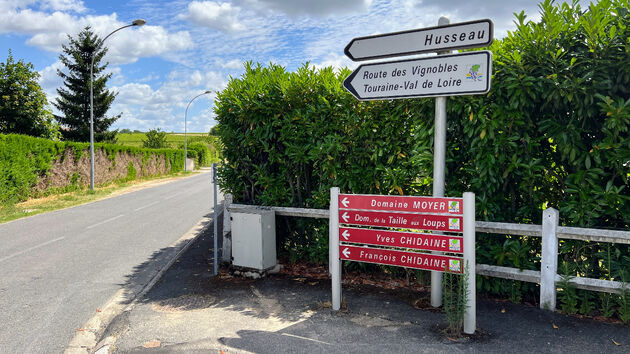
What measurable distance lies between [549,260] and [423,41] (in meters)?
2.61

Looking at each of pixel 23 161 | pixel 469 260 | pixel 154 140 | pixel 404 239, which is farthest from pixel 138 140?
pixel 469 260

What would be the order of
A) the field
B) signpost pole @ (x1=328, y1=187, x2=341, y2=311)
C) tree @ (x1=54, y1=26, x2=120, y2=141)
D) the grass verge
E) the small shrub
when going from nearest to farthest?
the small shrub < signpost pole @ (x1=328, y1=187, x2=341, y2=311) < the grass verge < tree @ (x1=54, y1=26, x2=120, y2=141) < the field

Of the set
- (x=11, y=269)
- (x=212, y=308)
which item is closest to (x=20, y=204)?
(x=11, y=269)

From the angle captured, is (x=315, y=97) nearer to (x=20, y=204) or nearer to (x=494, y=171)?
(x=494, y=171)

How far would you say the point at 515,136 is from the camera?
169 inches

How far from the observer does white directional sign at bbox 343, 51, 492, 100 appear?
A: 158 inches

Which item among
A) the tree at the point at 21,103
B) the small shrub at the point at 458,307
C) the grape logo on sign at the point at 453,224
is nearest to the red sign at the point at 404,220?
the grape logo on sign at the point at 453,224

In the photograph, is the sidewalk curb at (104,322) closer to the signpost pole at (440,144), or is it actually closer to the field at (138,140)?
the signpost pole at (440,144)

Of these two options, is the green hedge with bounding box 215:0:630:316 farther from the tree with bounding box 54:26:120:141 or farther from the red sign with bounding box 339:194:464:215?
the tree with bounding box 54:26:120:141

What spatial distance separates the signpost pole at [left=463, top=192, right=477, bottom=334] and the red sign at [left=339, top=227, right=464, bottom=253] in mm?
86

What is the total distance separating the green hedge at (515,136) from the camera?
13.2 ft

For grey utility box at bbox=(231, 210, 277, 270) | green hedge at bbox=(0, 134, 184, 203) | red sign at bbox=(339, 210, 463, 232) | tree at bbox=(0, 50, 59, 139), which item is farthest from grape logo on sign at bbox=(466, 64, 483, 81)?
tree at bbox=(0, 50, 59, 139)

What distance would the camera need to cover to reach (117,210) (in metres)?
14.2

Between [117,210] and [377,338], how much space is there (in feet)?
41.7
